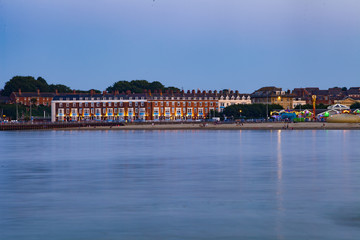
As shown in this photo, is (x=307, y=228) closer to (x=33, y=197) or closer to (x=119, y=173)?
(x=33, y=197)

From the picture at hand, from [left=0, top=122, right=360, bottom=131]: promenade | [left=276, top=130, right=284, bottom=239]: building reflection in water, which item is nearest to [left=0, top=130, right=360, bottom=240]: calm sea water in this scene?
[left=276, top=130, right=284, bottom=239]: building reflection in water

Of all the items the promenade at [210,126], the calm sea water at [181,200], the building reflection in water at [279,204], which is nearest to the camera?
the building reflection in water at [279,204]

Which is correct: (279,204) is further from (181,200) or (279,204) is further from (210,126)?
(210,126)

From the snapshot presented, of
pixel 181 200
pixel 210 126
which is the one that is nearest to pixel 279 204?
pixel 181 200

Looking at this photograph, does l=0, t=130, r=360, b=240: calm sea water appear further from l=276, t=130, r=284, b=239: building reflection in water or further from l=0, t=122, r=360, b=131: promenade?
l=0, t=122, r=360, b=131: promenade

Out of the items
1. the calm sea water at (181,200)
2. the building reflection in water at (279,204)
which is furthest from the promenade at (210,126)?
the building reflection in water at (279,204)

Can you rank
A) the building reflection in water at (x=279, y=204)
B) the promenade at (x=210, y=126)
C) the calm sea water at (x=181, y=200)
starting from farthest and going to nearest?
the promenade at (x=210, y=126), the calm sea water at (x=181, y=200), the building reflection in water at (x=279, y=204)

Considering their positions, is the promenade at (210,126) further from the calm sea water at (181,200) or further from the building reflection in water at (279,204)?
the building reflection in water at (279,204)

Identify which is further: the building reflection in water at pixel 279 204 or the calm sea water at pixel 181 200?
the calm sea water at pixel 181 200

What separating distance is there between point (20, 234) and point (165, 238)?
5.70 m

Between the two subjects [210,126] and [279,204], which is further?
[210,126]

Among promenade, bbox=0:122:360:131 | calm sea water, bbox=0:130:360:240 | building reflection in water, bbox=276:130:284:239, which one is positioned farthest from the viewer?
promenade, bbox=0:122:360:131

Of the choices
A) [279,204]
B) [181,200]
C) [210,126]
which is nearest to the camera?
[279,204]

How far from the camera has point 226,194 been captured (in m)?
35.1
